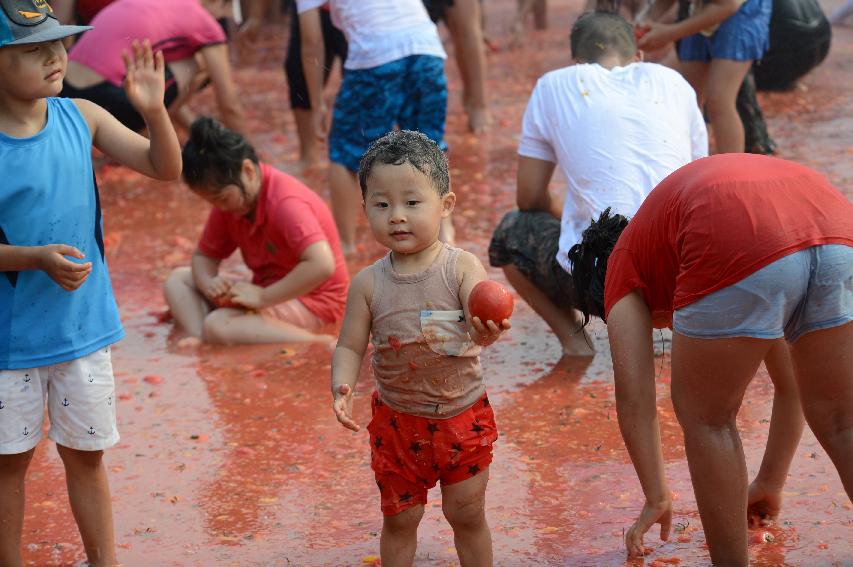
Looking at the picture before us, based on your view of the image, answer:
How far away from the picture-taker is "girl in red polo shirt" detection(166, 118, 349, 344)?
17.4 ft

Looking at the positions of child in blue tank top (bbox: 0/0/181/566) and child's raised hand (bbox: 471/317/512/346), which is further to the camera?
child in blue tank top (bbox: 0/0/181/566)

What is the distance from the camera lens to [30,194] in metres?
3.37

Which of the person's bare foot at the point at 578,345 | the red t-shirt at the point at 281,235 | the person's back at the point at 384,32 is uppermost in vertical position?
the person's back at the point at 384,32

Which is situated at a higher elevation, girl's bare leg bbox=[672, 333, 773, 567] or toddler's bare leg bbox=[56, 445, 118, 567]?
girl's bare leg bbox=[672, 333, 773, 567]

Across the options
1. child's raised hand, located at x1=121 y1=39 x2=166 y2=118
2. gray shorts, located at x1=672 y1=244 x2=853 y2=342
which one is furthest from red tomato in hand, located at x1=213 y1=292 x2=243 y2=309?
gray shorts, located at x1=672 y1=244 x2=853 y2=342

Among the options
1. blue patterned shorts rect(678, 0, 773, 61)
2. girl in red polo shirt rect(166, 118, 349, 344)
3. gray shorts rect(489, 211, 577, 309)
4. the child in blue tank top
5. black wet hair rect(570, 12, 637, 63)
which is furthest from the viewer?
blue patterned shorts rect(678, 0, 773, 61)

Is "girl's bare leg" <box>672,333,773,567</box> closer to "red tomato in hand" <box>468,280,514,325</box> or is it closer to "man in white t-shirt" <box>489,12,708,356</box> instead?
"red tomato in hand" <box>468,280,514,325</box>

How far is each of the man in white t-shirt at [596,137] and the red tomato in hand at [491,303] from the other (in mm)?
1640

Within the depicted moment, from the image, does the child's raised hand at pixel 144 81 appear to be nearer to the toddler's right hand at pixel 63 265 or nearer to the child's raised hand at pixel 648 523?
the toddler's right hand at pixel 63 265

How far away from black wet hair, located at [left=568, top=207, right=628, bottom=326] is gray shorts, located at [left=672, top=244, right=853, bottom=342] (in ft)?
1.85

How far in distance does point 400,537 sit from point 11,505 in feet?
3.67

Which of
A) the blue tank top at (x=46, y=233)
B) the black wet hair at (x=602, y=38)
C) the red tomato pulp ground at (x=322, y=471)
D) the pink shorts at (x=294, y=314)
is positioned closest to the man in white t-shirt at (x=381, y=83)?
the red tomato pulp ground at (x=322, y=471)

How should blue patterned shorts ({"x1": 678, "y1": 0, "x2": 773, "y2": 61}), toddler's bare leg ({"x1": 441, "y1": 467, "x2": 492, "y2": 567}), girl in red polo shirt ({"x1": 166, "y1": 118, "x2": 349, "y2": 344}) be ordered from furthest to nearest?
blue patterned shorts ({"x1": 678, "y1": 0, "x2": 773, "y2": 61}), girl in red polo shirt ({"x1": 166, "y1": 118, "x2": 349, "y2": 344}), toddler's bare leg ({"x1": 441, "y1": 467, "x2": 492, "y2": 567})

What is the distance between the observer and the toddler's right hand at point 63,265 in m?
3.28
